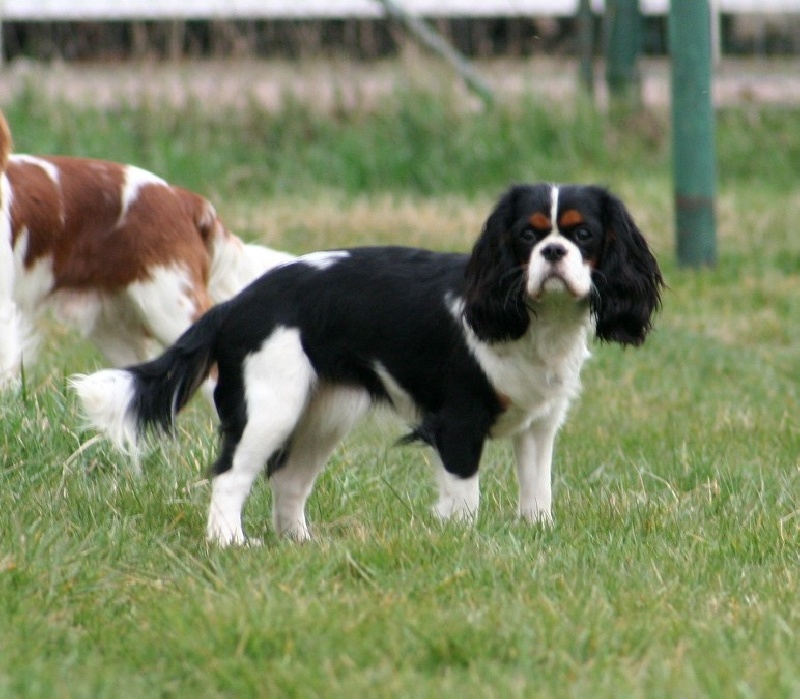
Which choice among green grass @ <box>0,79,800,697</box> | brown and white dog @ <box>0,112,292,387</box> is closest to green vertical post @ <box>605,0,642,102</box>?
green grass @ <box>0,79,800,697</box>

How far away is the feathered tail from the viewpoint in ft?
14.8

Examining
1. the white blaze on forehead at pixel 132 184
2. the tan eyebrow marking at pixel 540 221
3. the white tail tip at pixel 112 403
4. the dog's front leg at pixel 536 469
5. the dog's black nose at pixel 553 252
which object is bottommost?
the dog's front leg at pixel 536 469

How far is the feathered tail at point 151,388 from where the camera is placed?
4508mm

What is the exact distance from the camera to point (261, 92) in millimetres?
12094

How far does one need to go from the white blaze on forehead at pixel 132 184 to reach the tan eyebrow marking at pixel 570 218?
2.44 meters

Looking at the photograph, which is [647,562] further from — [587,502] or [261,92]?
[261,92]

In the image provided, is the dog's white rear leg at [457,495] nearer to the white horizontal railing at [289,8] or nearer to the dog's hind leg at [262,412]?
the dog's hind leg at [262,412]

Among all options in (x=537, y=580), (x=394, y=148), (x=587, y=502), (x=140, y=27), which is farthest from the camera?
(x=140, y=27)

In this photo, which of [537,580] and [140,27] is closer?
[537,580]

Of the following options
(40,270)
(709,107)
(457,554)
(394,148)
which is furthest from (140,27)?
(457,554)

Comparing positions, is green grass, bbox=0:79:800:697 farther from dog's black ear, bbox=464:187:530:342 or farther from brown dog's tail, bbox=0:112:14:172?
brown dog's tail, bbox=0:112:14:172

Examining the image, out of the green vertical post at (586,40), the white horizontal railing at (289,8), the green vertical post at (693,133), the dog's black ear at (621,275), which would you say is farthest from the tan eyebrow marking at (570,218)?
the white horizontal railing at (289,8)

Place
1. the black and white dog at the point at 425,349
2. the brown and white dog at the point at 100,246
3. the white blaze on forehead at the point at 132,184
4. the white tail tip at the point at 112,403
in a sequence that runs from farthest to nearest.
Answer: the white blaze on forehead at the point at 132,184 → the brown and white dog at the point at 100,246 → the white tail tip at the point at 112,403 → the black and white dog at the point at 425,349

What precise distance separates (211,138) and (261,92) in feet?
2.49
